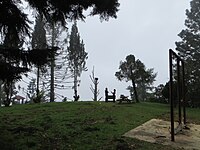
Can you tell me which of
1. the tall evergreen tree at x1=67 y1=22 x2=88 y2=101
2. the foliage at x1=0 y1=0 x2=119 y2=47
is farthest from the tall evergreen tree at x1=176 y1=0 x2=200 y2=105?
the foliage at x1=0 y1=0 x2=119 y2=47

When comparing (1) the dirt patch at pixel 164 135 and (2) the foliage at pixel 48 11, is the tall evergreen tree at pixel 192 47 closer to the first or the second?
(1) the dirt patch at pixel 164 135

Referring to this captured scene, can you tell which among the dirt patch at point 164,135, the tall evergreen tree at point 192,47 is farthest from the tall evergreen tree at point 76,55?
the dirt patch at point 164,135

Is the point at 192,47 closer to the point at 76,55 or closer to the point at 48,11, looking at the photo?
the point at 76,55

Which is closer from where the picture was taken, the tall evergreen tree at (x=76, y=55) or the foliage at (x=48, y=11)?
the foliage at (x=48, y=11)

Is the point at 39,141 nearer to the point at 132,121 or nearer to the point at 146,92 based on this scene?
the point at 132,121

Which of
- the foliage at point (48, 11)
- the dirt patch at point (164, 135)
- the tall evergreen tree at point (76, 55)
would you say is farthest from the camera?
the tall evergreen tree at point (76, 55)

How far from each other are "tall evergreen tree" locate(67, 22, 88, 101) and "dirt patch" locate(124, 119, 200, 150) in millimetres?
27193

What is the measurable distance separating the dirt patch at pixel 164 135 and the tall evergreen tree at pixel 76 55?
1071 inches

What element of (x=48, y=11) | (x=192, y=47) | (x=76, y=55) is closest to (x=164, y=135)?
(x=48, y=11)

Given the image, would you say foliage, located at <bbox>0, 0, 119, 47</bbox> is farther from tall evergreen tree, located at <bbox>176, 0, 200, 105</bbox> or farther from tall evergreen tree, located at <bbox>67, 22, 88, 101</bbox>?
tall evergreen tree, located at <bbox>67, 22, 88, 101</bbox>

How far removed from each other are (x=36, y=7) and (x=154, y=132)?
211 inches

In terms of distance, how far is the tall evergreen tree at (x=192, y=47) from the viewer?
86.1ft

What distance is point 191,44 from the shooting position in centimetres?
2750

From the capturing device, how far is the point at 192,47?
90.4 ft
